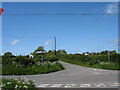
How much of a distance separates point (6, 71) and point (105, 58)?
70.4 ft

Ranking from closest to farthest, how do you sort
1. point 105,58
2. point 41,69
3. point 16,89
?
point 16,89
point 41,69
point 105,58

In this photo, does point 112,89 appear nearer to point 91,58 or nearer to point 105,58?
point 105,58

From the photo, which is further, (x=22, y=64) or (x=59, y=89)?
(x=22, y=64)

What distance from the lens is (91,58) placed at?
42750mm

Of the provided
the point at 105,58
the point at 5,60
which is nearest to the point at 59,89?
the point at 5,60

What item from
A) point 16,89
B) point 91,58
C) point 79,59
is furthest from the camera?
point 79,59

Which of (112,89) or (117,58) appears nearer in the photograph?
(112,89)

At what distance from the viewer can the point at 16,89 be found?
7.47 m

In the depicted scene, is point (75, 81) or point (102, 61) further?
point (102, 61)

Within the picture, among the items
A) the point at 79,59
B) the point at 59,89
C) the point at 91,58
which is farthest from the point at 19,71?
the point at 79,59

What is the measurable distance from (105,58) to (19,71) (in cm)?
2074

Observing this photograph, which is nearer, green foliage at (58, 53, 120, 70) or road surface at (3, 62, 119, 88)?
road surface at (3, 62, 119, 88)

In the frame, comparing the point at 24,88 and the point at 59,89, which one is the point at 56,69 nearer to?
the point at 59,89

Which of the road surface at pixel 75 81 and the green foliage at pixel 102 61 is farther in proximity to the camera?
the green foliage at pixel 102 61
